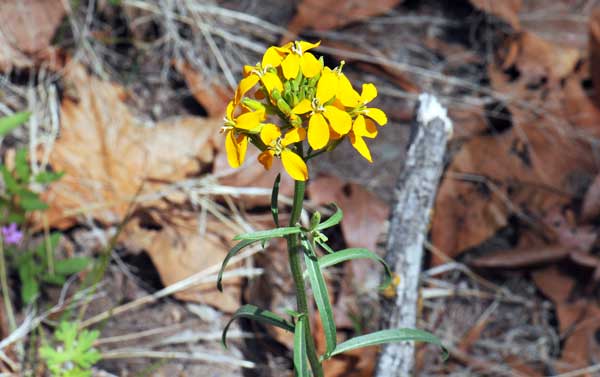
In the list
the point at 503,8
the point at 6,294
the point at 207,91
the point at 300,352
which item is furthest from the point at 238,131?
the point at 503,8

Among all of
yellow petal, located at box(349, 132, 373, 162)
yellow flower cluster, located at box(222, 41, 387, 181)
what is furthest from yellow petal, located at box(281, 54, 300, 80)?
yellow petal, located at box(349, 132, 373, 162)

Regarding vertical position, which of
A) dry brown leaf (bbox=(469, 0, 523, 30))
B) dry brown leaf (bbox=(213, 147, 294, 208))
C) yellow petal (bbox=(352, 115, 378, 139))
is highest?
dry brown leaf (bbox=(469, 0, 523, 30))

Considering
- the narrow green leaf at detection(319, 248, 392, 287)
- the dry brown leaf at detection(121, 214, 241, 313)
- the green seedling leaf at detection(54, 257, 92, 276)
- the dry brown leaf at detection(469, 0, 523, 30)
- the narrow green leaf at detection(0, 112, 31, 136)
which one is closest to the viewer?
the narrow green leaf at detection(319, 248, 392, 287)

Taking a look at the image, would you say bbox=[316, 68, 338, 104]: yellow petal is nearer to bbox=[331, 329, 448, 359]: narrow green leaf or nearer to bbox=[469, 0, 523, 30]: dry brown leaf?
bbox=[331, 329, 448, 359]: narrow green leaf

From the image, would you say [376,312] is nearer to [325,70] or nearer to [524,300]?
[524,300]

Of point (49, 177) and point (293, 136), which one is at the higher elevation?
point (293, 136)

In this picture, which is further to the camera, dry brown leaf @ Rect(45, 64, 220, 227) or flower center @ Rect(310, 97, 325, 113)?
dry brown leaf @ Rect(45, 64, 220, 227)

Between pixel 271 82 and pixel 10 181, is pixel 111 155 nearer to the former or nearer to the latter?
pixel 10 181
